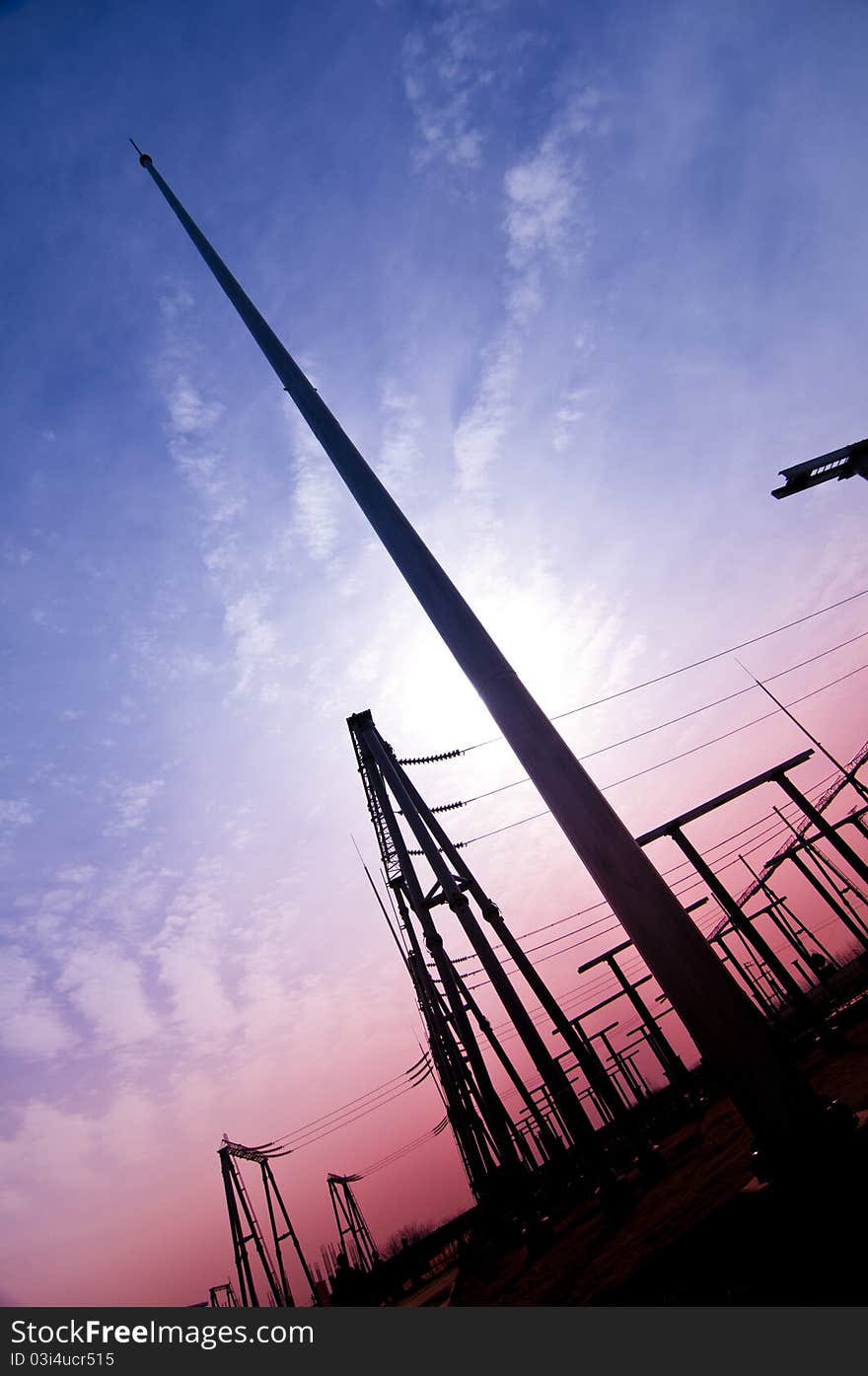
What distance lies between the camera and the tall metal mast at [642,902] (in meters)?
2.07

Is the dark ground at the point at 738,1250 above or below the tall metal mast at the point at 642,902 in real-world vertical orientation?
below

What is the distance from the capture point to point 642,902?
234 centimetres

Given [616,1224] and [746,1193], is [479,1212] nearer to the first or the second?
[616,1224]

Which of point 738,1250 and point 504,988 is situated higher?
point 504,988

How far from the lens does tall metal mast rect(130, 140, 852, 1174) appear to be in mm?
2070

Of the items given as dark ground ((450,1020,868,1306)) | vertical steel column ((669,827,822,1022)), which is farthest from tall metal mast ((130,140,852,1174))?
vertical steel column ((669,827,822,1022))

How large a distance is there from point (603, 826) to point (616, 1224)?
8.32 metres

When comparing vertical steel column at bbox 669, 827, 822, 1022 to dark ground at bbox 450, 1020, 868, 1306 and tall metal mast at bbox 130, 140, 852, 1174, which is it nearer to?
dark ground at bbox 450, 1020, 868, 1306

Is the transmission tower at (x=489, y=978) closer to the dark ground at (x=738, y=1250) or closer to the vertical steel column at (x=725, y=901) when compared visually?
the dark ground at (x=738, y=1250)

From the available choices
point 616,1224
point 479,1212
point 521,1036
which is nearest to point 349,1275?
point 479,1212

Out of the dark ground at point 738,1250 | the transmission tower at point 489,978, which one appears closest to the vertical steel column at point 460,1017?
the transmission tower at point 489,978

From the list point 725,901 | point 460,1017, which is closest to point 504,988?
point 460,1017

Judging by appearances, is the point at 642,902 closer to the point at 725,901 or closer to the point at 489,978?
the point at 489,978

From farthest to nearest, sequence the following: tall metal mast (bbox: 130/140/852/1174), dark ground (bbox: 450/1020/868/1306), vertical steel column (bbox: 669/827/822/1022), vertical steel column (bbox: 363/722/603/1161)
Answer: vertical steel column (bbox: 669/827/822/1022) → vertical steel column (bbox: 363/722/603/1161) → tall metal mast (bbox: 130/140/852/1174) → dark ground (bbox: 450/1020/868/1306)
